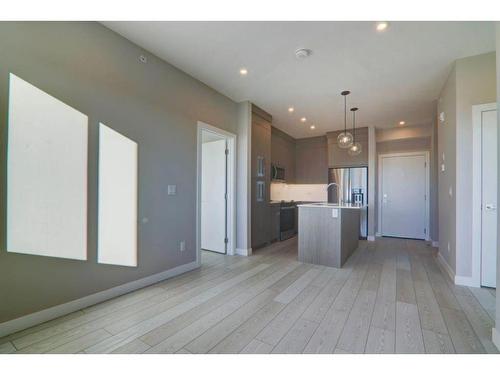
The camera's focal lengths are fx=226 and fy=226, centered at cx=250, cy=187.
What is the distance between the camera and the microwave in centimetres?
570

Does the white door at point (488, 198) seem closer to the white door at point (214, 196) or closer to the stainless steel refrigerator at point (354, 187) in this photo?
the stainless steel refrigerator at point (354, 187)

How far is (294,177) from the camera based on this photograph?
6988mm

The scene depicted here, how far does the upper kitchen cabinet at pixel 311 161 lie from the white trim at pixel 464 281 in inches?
151

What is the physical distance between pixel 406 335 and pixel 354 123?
4780 mm

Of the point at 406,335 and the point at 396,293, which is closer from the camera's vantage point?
the point at 406,335

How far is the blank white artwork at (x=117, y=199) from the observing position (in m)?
2.34

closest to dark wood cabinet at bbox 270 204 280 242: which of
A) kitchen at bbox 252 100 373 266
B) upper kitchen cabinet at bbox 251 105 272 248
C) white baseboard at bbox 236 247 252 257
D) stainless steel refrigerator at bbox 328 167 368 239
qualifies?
kitchen at bbox 252 100 373 266

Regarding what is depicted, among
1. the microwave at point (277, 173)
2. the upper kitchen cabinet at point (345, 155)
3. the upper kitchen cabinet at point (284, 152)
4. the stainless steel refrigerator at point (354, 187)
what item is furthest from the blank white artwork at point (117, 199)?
the upper kitchen cabinet at point (345, 155)

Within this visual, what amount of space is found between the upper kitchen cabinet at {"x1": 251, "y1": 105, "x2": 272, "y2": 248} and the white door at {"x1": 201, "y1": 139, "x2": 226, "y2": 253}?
23.1 inches
